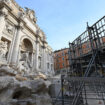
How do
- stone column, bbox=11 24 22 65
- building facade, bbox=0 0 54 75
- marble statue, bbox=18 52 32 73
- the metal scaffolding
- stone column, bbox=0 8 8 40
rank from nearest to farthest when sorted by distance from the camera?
1. the metal scaffolding
2. stone column, bbox=0 8 8 40
3. building facade, bbox=0 0 54 75
4. marble statue, bbox=18 52 32 73
5. stone column, bbox=11 24 22 65

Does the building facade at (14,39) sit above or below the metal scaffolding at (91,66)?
above

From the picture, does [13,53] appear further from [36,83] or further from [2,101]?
[2,101]

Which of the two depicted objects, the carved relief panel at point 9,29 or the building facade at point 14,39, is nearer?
the building facade at point 14,39

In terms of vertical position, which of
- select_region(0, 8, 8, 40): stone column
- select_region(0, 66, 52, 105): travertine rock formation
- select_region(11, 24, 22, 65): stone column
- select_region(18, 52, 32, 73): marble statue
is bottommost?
select_region(0, 66, 52, 105): travertine rock formation

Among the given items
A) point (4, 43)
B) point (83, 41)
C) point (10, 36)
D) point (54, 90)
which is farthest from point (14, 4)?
point (54, 90)

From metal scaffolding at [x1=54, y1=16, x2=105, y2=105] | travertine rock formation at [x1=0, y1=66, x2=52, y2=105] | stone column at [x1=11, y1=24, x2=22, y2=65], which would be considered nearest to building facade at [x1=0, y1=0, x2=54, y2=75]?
stone column at [x1=11, y1=24, x2=22, y2=65]

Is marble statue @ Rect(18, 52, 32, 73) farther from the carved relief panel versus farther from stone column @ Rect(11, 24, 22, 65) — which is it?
the carved relief panel

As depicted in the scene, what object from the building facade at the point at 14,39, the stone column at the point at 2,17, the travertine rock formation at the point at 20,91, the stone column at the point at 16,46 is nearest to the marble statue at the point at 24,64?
the building facade at the point at 14,39

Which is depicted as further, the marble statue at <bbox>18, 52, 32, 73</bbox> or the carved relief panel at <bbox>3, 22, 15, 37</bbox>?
the carved relief panel at <bbox>3, 22, 15, 37</bbox>

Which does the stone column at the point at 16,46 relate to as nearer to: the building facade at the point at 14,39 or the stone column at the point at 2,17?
the building facade at the point at 14,39

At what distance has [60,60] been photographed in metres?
37.6

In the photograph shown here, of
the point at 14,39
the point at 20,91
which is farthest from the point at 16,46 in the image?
the point at 20,91

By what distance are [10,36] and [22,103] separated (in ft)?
34.5

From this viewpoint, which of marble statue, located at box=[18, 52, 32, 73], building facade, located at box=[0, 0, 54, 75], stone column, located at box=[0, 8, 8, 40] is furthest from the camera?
marble statue, located at box=[18, 52, 32, 73]
